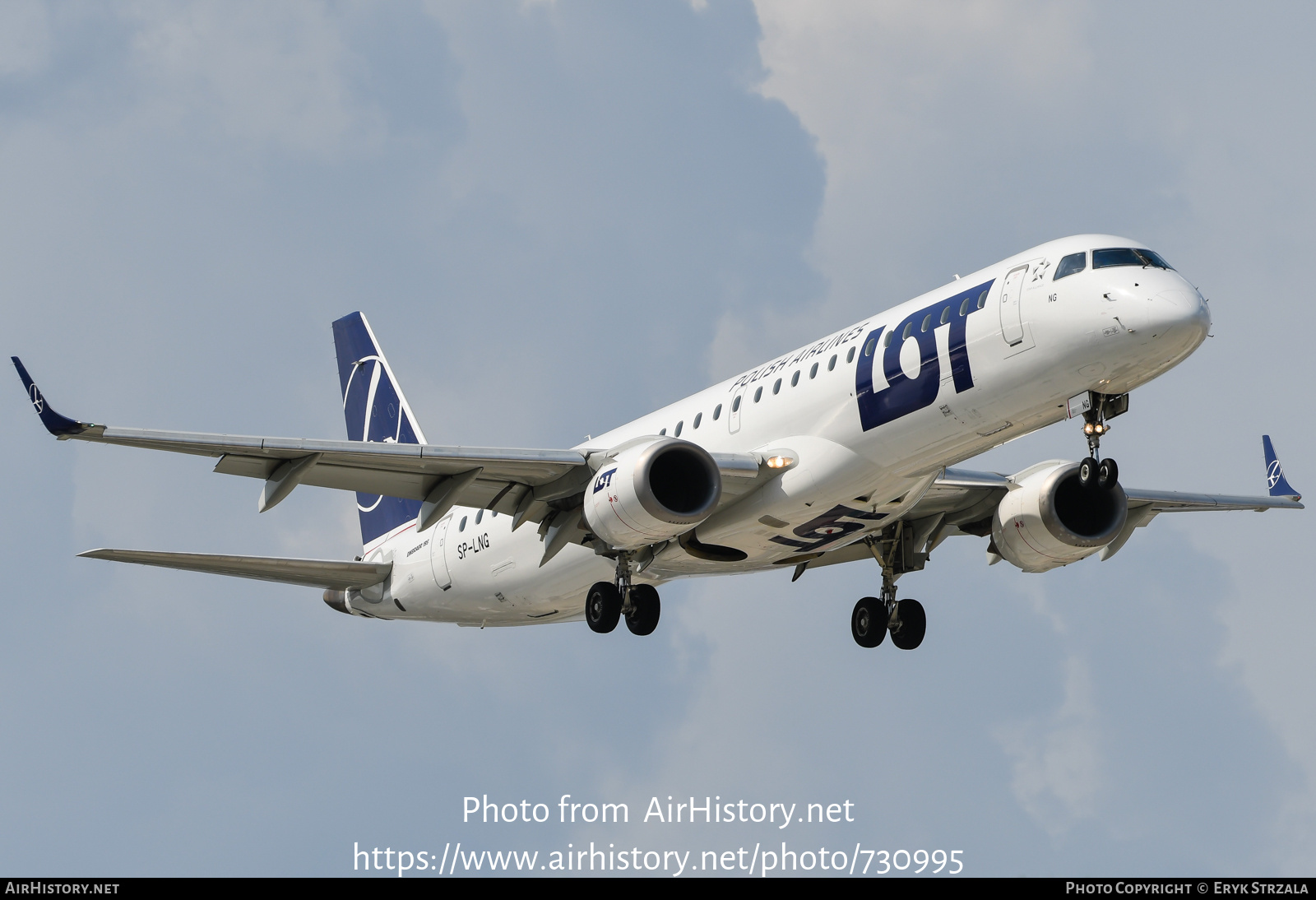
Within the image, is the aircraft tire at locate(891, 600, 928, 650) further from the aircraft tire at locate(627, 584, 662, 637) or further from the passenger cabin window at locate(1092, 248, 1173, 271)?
the passenger cabin window at locate(1092, 248, 1173, 271)

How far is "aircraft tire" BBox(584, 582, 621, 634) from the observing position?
103 feet

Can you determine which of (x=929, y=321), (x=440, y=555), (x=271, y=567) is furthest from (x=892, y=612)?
(x=271, y=567)

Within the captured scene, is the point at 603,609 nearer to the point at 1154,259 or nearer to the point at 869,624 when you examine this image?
the point at 869,624

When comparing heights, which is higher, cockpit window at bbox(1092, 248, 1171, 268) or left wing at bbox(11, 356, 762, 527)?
cockpit window at bbox(1092, 248, 1171, 268)

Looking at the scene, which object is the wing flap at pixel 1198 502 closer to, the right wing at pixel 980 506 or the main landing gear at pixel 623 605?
the right wing at pixel 980 506

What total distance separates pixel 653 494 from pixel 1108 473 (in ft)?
24.5

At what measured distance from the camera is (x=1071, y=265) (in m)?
26.0

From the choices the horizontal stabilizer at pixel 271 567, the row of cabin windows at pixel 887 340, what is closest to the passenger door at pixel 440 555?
the horizontal stabilizer at pixel 271 567

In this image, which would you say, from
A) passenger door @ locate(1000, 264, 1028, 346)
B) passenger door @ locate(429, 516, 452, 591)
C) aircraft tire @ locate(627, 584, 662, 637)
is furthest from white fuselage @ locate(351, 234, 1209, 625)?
passenger door @ locate(429, 516, 452, 591)

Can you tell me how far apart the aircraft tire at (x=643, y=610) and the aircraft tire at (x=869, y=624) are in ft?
15.5

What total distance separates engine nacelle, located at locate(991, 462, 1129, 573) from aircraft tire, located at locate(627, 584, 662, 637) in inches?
275

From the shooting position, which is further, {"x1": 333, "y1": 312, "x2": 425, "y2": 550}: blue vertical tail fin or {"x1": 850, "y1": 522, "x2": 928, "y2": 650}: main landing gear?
{"x1": 333, "y1": 312, "x2": 425, "y2": 550}: blue vertical tail fin
